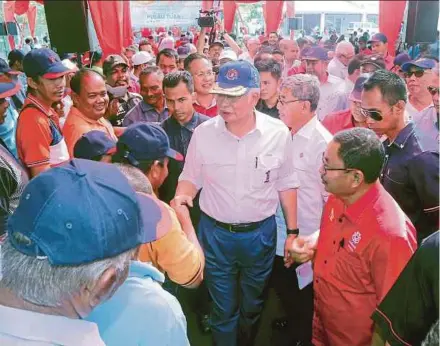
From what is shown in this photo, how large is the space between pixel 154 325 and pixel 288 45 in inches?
264

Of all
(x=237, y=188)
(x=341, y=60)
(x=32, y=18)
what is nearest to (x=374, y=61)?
→ (x=341, y=60)

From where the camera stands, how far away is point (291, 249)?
91.9 inches

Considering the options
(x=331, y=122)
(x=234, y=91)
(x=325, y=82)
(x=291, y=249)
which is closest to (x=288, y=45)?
(x=325, y=82)

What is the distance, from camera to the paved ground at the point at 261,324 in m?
2.98

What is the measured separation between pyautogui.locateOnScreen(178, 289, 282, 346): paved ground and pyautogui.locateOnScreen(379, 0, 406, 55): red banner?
15.2 ft

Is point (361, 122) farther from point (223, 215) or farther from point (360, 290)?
point (360, 290)

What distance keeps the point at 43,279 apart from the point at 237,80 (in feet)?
6.20

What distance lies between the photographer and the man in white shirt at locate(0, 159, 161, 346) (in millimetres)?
853

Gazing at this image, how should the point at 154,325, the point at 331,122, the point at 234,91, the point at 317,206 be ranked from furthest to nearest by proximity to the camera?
the point at 331,122
the point at 317,206
the point at 234,91
the point at 154,325

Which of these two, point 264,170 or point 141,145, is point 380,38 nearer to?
point 264,170

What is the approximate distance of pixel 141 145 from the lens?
2.02 m

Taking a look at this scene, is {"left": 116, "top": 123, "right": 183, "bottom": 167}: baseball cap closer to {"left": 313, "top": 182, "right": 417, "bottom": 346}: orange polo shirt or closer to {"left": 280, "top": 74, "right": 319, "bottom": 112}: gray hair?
{"left": 313, "top": 182, "right": 417, "bottom": 346}: orange polo shirt

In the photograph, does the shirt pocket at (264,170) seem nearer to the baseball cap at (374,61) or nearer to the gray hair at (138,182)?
the gray hair at (138,182)

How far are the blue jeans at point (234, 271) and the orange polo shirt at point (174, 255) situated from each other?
0.93 metres
